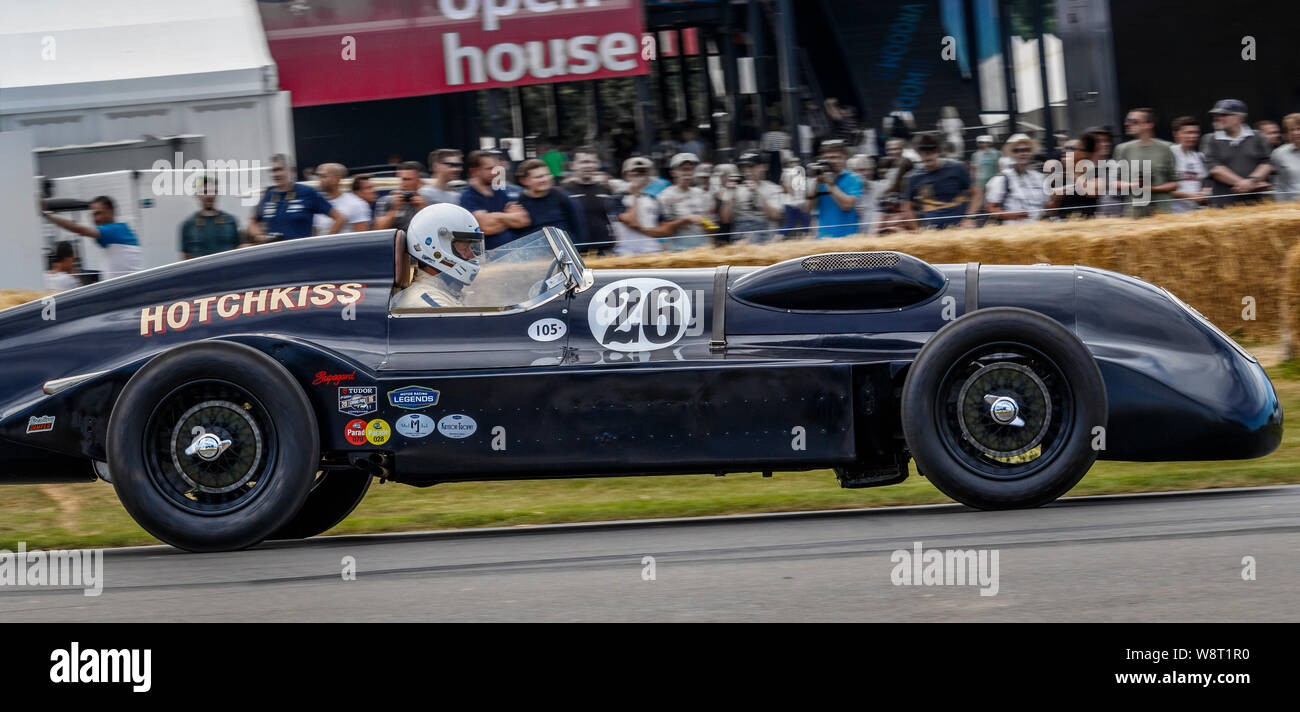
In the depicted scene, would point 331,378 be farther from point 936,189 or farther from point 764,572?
point 936,189

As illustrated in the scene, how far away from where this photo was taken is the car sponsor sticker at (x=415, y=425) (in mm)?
5863

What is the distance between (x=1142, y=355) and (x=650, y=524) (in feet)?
7.03

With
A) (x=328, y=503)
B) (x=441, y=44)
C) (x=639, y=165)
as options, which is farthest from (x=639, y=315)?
(x=441, y=44)

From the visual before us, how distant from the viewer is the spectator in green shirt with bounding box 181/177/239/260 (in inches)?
415

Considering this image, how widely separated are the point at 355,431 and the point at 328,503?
101 cm

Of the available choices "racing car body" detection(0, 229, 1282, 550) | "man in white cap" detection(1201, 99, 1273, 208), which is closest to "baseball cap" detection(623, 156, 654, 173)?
"man in white cap" detection(1201, 99, 1273, 208)

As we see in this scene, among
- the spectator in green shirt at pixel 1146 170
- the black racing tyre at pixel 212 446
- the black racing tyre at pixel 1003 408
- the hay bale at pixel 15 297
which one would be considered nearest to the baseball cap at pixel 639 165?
the spectator in green shirt at pixel 1146 170

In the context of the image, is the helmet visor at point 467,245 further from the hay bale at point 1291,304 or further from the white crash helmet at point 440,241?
the hay bale at point 1291,304

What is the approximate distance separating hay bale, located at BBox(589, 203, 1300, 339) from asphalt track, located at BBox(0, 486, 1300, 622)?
4.49 meters

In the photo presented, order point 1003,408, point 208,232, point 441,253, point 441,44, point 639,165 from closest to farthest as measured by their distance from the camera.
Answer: point 1003,408, point 441,253, point 208,232, point 639,165, point 441,44

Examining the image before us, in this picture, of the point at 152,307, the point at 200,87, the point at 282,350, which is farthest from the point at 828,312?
the point at 200,87

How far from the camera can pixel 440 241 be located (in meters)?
6.34

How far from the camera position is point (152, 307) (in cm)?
628

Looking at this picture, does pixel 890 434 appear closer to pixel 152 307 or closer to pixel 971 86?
pixel 152 307
